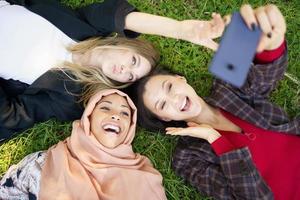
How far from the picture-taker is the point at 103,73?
2467mm

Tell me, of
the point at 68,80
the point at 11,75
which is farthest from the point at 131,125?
the point at 11,75

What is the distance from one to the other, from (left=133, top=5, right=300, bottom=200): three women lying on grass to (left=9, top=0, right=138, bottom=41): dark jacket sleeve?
0.37m

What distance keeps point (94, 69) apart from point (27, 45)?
0.39 meters

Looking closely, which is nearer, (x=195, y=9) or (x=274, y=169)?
(x=274, y=169)

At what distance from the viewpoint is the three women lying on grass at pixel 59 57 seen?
2398mm

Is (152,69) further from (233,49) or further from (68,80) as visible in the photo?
(233,49)

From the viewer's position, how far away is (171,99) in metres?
2.32

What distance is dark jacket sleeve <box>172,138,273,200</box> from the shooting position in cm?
230

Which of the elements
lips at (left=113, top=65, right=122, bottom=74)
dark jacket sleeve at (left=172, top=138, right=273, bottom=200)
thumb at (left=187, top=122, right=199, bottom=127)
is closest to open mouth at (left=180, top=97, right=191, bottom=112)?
thumb at (left=187, top=122, right=199, bottom=127)

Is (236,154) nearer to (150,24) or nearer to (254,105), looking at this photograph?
(254,105)

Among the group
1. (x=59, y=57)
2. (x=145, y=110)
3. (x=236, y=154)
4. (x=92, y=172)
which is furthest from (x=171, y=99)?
(x=59, y=57)

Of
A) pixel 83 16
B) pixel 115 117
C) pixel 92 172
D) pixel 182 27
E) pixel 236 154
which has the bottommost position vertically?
pixel 92 172

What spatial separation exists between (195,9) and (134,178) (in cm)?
115

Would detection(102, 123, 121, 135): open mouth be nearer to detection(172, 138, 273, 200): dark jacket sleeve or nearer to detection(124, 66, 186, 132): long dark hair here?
detection(124, 66, 186, 132): long dark hair
